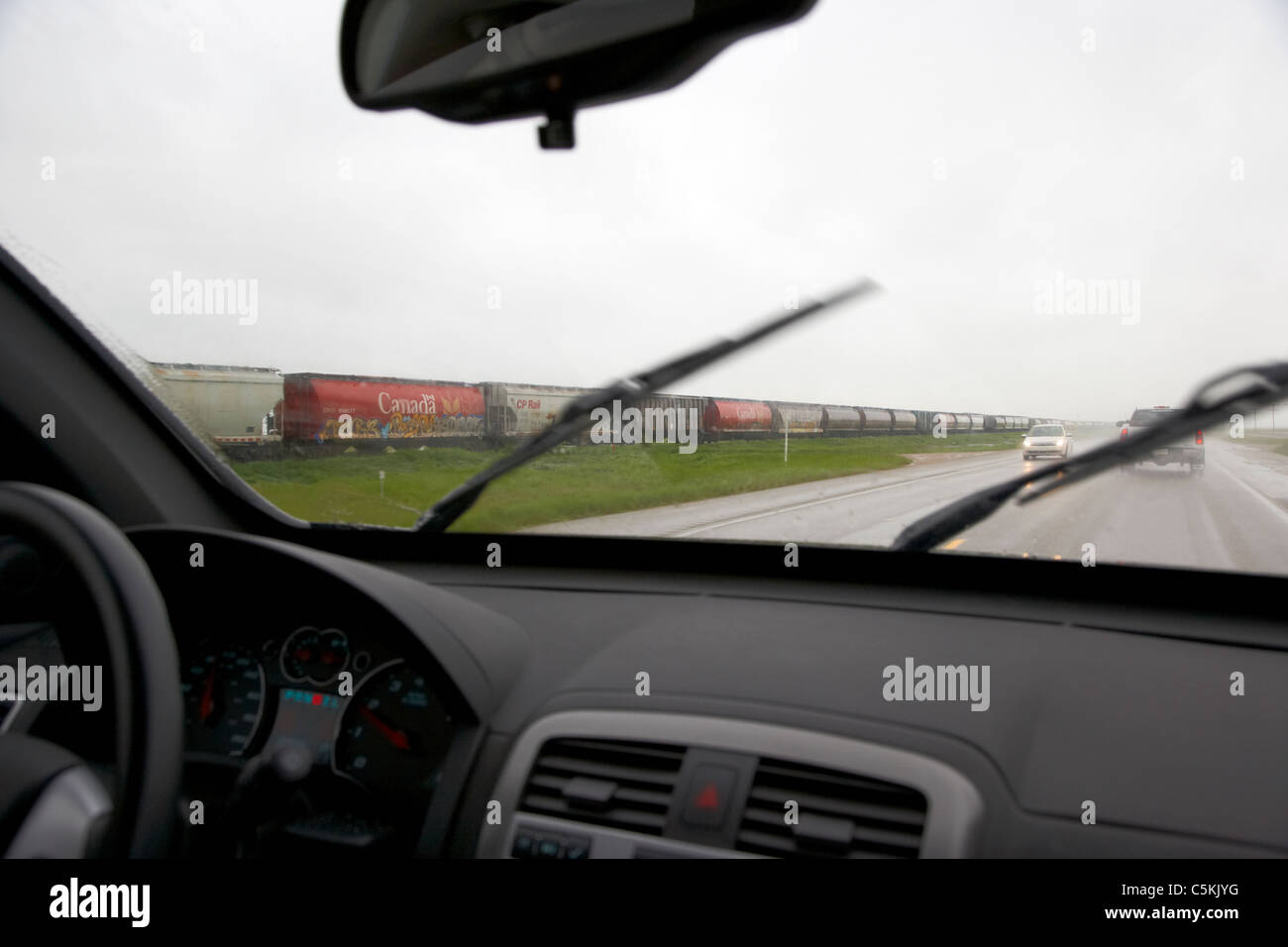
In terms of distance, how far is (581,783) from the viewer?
83.4 inches

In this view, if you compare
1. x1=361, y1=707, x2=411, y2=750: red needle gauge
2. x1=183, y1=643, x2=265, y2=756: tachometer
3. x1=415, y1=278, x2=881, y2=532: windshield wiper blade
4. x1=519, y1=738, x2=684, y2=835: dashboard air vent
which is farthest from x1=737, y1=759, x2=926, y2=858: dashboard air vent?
x1=183, y1=643, x2=265, y2=756: tachometer

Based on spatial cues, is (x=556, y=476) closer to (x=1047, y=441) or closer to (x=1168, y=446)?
(x=1047, y=441)

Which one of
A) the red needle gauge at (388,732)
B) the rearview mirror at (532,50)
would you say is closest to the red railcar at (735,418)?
the rearview mirror at (532,50)

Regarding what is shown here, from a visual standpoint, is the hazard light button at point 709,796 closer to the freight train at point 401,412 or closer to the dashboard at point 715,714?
the dashboard at point 715,714

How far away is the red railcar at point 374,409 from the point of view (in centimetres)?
311

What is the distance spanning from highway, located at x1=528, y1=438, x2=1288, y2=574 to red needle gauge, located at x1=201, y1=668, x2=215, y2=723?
1441mm

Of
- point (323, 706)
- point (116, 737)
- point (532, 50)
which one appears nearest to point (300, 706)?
point (323, 706)

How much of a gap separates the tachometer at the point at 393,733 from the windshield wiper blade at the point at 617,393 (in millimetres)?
684

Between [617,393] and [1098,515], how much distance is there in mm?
1460

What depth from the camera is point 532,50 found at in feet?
7.38
